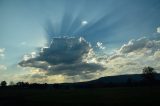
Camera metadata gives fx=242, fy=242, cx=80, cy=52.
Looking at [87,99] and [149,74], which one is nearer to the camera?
[87,99]

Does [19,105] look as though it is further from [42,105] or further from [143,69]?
[143,69]

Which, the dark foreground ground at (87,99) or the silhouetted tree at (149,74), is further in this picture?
the silhouetted tree at (149,74)

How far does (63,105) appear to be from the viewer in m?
50.0

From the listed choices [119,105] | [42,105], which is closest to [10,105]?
[42,105]

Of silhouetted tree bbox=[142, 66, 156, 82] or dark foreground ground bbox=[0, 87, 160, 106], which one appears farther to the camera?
silhouetted tree bbox=[142, 66, 156, 82]

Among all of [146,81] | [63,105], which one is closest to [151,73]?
[146,81]

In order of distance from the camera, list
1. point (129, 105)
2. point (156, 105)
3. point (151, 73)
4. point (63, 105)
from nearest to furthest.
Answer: point (156, 105) < point (129, 105) < point (63, 105) < point (151, 73)

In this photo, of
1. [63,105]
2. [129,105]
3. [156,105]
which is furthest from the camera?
[63,105]

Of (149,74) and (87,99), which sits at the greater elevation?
(149,74)

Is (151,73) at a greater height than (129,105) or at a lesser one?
greater

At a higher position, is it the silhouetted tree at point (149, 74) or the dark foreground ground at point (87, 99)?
the silhouetted tree at point (149, 74)

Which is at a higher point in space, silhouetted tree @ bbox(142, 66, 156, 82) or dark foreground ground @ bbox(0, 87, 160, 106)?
silhouetted tree @ bbox(142, 66, 156, 82)

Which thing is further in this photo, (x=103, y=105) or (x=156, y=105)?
(x=103, y=105)

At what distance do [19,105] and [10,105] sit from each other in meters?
2.02
